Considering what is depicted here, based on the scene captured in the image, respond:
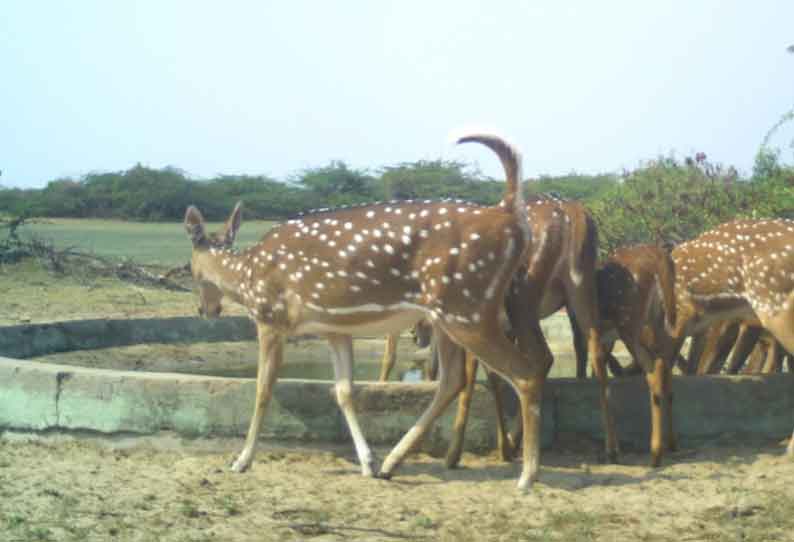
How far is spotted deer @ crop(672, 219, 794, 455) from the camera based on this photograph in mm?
8703

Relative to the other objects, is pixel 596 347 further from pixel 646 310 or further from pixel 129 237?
pixel 129 237

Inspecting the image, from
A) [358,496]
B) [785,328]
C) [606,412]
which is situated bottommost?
[358,496]

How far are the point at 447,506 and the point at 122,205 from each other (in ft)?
99.1

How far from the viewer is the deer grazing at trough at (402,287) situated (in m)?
7.50

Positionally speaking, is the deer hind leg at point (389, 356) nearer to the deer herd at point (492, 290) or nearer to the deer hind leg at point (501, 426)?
the deer herd at point (492, 290)

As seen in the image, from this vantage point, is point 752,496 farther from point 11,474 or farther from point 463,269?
Result: point 11,474

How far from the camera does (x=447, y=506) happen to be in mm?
7016

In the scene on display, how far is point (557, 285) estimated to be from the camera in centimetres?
859

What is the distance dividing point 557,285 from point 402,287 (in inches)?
56.5

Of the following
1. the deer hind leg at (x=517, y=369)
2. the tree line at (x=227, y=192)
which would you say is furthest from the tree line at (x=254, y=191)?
the deer hind leg at (x=517, y=369)

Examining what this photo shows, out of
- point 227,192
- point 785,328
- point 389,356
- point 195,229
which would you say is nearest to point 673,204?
point 389,356

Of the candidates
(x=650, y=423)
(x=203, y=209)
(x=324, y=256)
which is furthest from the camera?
(x=203, y=209)

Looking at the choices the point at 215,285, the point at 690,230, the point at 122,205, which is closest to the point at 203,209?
the point at 122,205

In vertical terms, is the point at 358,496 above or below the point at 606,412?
below
